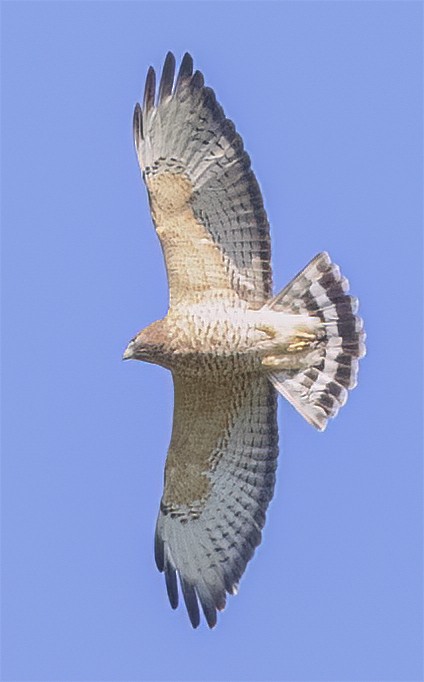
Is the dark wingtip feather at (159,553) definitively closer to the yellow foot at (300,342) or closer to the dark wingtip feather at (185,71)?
the yellow foot at (300,342)

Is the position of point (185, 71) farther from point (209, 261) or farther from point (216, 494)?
point (216, 494)

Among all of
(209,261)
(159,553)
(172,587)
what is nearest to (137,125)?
(209,261)

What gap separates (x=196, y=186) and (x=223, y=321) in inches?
38.6

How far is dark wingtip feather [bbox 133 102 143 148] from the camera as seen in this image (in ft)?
44.7

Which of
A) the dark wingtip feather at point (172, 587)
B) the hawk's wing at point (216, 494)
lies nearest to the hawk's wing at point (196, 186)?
the hawk's wing at point (216, 494)

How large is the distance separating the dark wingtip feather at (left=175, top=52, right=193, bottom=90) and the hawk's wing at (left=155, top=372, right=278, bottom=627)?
2.22m

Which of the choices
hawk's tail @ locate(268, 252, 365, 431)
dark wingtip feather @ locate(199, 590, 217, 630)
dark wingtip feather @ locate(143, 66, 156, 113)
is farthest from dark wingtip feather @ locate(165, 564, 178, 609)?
dark wingtip feather @ locate(143, 66, 156, 113)

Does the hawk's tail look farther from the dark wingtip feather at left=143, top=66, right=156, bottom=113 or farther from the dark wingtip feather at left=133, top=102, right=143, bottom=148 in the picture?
the dark wingtip feather at left=143, top=66, right=156, bottom=113

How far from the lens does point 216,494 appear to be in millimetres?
14258

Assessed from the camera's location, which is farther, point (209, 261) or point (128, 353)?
point (209, 261)

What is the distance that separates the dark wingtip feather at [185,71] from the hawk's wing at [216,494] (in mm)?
2216

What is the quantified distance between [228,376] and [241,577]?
1527 mm

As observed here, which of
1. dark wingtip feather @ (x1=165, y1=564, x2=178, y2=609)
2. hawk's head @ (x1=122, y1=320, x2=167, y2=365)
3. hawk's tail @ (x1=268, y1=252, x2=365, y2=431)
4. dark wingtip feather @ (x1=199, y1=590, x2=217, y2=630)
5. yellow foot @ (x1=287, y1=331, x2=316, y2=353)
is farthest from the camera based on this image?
dark wingtip feather @ (x1=165, y1=564, x2=178, y2=609)

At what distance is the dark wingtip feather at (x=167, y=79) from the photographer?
536 inches
